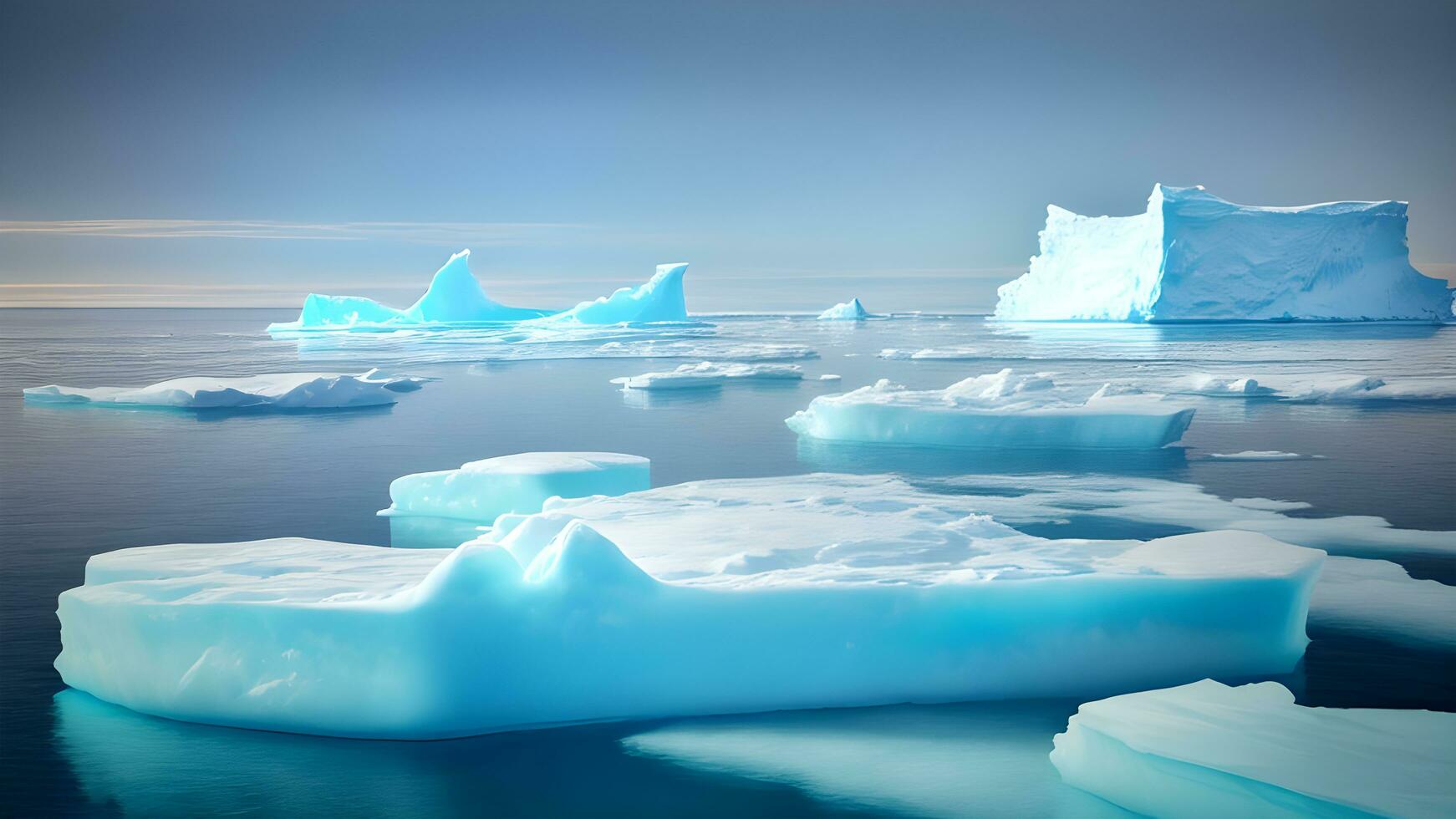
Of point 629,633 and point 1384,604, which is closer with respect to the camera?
point 629,633

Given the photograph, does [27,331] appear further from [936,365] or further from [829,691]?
[829,691]

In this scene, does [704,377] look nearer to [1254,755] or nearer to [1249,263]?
[1254,755]

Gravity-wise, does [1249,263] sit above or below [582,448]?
above

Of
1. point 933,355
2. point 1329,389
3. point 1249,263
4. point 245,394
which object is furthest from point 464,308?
point 1329,389

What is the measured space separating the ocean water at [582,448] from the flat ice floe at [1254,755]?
0.63 feet

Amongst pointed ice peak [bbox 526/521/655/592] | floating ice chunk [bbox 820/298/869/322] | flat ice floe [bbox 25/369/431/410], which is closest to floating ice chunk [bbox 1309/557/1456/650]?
pointed ice peak [bbox 526/521/655/592]

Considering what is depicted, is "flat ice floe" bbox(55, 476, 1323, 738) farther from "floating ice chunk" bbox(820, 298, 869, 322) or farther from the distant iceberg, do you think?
"floating ice chunk" bbox(820, 298, 869, 322)

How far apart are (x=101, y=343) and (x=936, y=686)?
1466 inches

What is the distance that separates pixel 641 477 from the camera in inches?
313

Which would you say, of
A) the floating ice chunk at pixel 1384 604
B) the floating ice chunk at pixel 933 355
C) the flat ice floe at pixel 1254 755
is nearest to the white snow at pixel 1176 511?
the floating ice chunk at pixel 1384 604

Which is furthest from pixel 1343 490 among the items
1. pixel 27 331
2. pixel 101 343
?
pixel 27 331

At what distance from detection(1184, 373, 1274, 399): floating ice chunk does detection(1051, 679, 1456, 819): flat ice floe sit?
12.8m

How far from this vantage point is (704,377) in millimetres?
17969

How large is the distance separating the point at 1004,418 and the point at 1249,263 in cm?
2038
